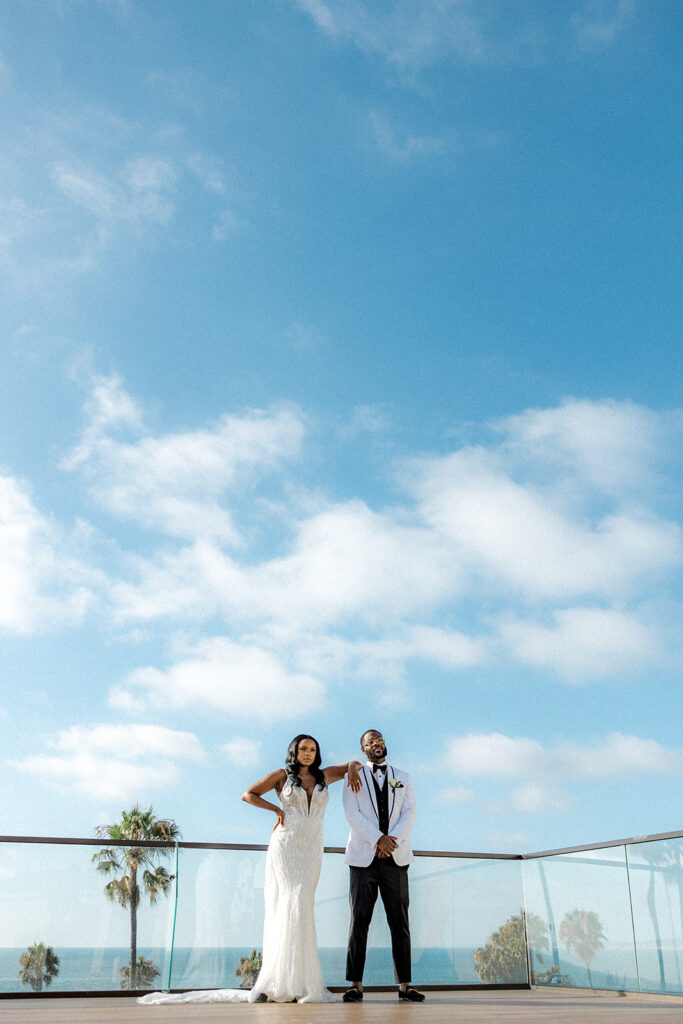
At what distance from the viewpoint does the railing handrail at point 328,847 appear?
18.4 ft

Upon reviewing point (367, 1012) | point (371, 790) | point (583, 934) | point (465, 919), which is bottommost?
point (367, 1012)

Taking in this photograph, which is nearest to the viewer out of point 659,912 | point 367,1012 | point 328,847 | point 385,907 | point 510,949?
point 367,1012

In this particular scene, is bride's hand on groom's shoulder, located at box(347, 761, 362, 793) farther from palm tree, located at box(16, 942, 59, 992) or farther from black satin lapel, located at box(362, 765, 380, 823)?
palm tree, located at box(16, 942, 59, 992)

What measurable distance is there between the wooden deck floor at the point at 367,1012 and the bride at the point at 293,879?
254 mm

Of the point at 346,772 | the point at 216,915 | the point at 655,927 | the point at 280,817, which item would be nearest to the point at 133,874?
the point at 216,915

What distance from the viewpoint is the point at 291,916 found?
5.05 meters

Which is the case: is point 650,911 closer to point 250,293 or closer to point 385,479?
point 250,293

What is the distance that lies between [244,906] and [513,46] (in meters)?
11.6

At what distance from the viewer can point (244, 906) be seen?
5.90m

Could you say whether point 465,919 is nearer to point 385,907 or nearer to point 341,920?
point 341,920

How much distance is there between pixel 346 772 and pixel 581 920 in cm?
260

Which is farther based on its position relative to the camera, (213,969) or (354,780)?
(213,969)

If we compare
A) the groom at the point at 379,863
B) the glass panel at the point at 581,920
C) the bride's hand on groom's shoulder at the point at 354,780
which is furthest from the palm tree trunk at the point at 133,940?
the glass panel at the point at 581,920

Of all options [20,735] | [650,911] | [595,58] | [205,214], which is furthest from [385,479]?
[20,735]
